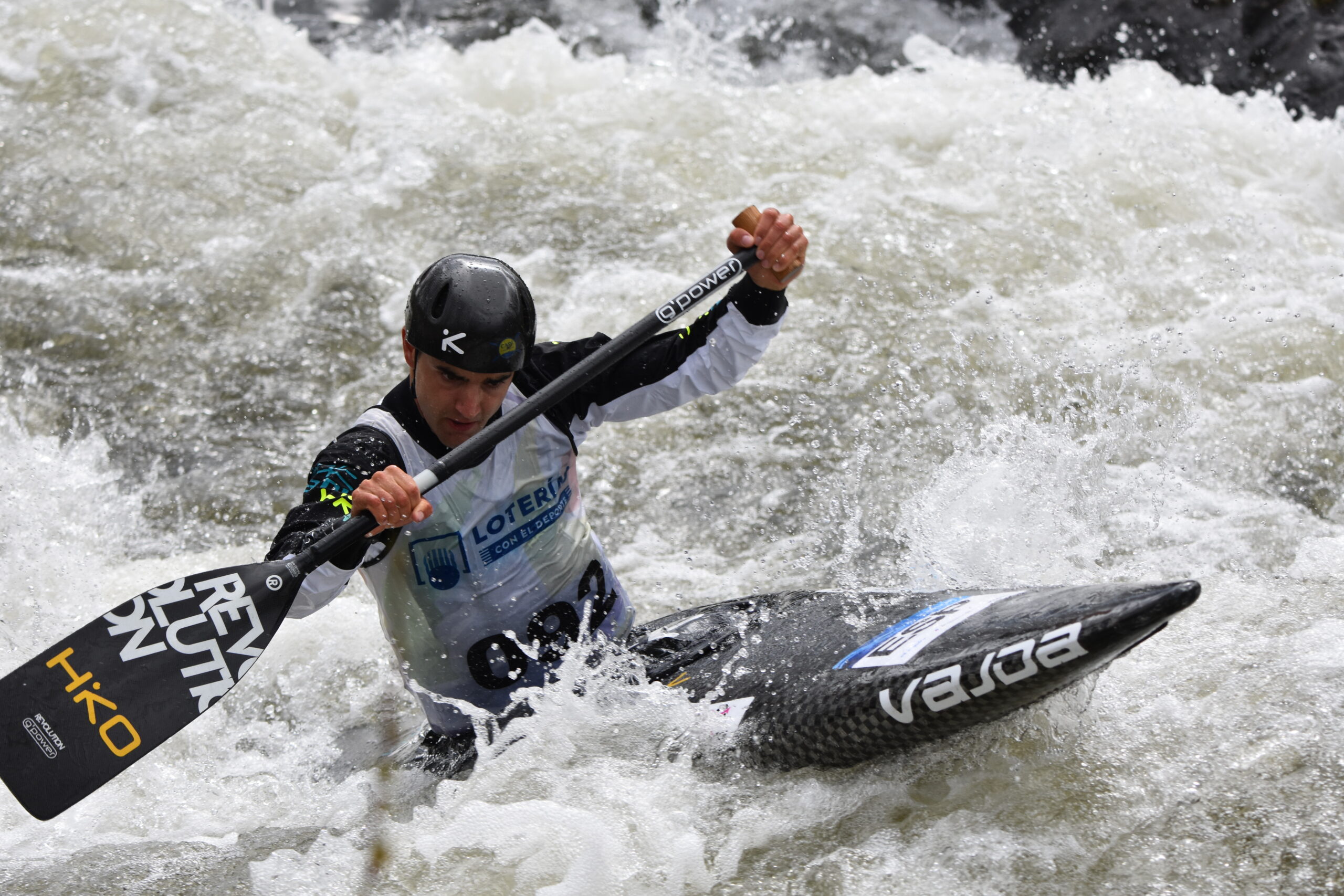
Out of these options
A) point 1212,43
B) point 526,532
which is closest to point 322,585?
point 526,532

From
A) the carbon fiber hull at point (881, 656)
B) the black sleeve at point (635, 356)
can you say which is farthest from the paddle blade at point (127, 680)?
the carbon fiber hull at point (881, 656)

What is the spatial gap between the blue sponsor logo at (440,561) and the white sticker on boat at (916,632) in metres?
0.92

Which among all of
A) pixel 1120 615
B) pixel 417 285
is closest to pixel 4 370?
pixel 417 285

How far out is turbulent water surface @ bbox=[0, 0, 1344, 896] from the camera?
2.74 meters

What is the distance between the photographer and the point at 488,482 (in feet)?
9.59

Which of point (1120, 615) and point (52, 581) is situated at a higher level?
point (1120, 615)

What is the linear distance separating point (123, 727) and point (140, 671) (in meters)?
0.13

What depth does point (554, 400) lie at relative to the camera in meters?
2.91

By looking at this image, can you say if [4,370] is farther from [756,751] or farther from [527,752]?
[756,751]

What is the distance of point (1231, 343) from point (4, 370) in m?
5.65

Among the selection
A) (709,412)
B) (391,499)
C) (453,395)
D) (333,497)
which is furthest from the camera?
(709,412)

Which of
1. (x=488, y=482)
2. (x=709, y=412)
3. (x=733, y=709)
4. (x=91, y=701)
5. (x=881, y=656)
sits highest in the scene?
(x=488, y=482)

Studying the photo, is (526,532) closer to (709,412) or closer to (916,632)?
(916,632)

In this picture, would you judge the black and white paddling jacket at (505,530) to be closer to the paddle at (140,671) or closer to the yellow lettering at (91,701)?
the paddle at (140,671)
